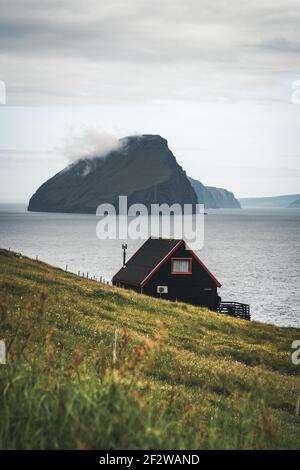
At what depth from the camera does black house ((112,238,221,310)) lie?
→ 64.6m

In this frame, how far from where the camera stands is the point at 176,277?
65125 mm

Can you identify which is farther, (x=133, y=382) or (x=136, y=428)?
(x=133, y=382)

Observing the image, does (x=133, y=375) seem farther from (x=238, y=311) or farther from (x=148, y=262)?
(x=148, y=262)

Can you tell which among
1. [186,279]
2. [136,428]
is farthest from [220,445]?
[186,279]

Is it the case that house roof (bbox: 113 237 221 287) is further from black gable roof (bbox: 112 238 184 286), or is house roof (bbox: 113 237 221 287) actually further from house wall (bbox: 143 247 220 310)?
house wall (bbox: 143 247 220 310)

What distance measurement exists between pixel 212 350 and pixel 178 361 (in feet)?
22.4

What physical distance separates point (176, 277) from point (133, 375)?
56833mm

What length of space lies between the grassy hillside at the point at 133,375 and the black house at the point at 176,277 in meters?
16.7

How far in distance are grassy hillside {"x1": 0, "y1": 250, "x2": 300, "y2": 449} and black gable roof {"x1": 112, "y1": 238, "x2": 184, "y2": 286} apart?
54.3ft

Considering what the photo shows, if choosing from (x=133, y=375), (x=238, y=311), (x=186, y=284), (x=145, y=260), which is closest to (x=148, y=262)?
(x=145, y=260)

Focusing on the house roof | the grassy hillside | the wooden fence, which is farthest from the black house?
the grassy hillside

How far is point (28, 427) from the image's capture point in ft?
24.2
